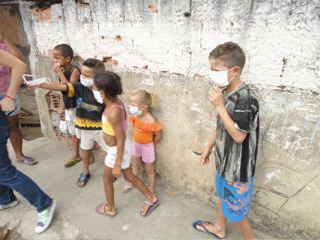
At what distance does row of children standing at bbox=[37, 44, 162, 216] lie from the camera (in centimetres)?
223

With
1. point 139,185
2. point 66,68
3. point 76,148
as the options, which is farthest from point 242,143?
point 76,148

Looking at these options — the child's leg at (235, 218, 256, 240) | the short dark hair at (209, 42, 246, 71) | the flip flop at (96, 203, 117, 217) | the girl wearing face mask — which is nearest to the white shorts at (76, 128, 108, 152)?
the girl wearing face mask

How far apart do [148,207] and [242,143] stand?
137 cm

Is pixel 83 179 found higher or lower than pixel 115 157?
lower

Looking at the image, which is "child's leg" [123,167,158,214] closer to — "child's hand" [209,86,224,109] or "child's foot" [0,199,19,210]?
"child's hand" [209,86,224,109]

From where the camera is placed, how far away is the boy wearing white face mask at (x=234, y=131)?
5.53 feet

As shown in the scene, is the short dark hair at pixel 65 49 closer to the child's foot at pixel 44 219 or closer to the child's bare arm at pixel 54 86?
the child's bare arm at pixel 54 86

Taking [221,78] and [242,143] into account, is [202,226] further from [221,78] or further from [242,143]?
[221,78]

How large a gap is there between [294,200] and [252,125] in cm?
90

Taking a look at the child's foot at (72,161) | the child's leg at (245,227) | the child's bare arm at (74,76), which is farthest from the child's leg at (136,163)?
the child's leg at (245,227)

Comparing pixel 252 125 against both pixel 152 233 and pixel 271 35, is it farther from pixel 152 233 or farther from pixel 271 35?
pixel 152 233

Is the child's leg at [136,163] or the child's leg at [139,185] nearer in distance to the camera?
the child's leg at [139,185]

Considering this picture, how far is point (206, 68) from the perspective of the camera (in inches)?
88.7

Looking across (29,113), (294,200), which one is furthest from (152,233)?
(29,113)
